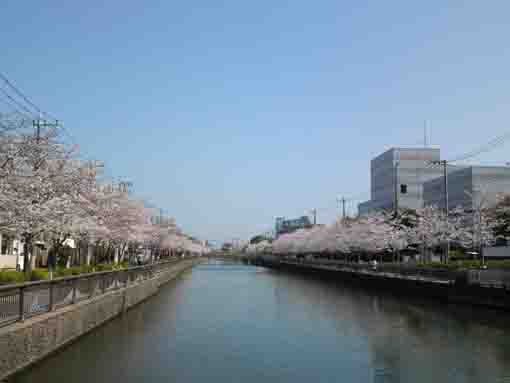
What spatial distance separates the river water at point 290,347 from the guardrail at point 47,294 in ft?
4.30

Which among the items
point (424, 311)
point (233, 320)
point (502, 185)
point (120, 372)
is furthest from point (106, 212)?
point (502, 185)

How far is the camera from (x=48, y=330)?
1378 cm

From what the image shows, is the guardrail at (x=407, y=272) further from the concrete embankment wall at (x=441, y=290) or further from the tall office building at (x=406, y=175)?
the tall office building at (x=406, y=175)

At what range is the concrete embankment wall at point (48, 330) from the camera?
446 inches

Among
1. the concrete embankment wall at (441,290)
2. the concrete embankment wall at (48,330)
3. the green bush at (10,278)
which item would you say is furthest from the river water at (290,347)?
the green bush at (10,278)

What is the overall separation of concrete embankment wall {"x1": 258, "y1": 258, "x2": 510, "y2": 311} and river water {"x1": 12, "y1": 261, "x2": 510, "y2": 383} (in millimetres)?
874

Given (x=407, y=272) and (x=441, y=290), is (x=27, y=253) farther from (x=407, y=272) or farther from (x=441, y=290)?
(x=407, y=272)

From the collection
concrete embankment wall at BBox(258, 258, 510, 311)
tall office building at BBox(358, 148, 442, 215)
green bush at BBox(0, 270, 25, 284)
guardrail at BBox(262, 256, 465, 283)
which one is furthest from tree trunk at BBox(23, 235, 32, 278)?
tall office building at BBox(358, 148, 442, 215)

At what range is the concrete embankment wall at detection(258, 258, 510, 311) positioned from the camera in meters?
25.1

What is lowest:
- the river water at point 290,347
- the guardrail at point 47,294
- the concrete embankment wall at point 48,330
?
the river water at point 290,347

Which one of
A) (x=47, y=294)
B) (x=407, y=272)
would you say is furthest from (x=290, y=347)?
(x=407, y=272)

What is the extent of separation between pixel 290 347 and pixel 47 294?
7345mm

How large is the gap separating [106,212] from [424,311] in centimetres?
1957

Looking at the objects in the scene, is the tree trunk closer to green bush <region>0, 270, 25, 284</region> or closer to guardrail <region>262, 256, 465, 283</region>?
green bush <region>0, 270, 25, 284</region>
